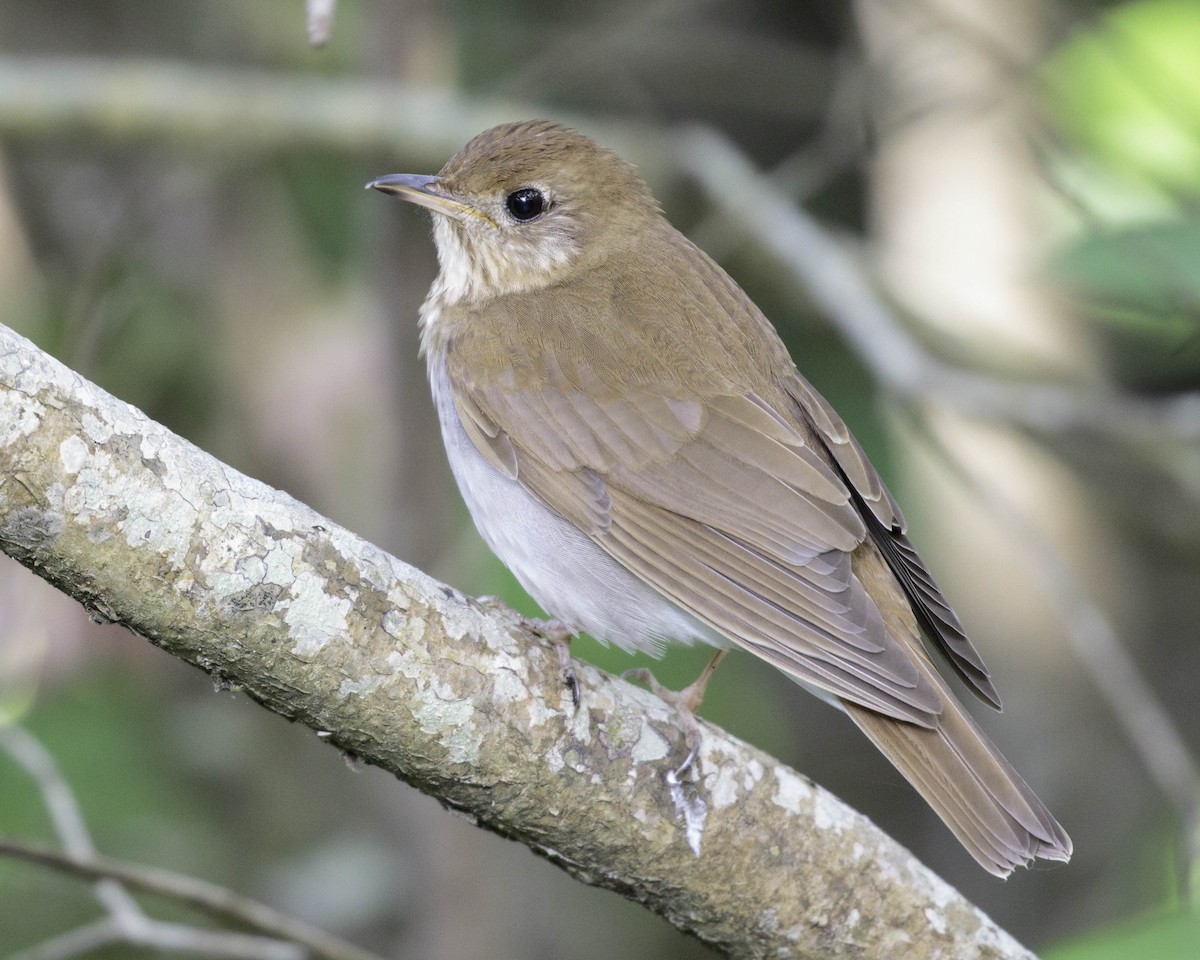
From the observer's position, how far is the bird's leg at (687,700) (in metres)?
3.05

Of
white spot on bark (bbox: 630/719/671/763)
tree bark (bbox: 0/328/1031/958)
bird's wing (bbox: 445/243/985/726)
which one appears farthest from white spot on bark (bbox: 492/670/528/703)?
bird's wing (bbox: 445/243/985/726)

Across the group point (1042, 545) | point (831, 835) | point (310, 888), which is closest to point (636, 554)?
point (831, 835)

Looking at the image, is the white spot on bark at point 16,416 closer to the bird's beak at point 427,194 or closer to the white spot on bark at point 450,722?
the white spot on bark at point 450,722

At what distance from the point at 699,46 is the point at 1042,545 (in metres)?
3.42

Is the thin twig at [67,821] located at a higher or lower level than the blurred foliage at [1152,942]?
higher

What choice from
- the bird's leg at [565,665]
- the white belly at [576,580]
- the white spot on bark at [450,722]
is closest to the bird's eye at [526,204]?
the white belly at [576,580]

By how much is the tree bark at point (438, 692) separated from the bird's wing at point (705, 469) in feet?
1.01

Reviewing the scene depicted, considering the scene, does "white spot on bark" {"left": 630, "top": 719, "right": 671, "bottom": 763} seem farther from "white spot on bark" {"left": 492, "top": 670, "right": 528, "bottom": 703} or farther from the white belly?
the white belly

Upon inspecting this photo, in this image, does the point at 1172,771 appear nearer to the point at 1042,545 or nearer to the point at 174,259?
the point at 1042,545

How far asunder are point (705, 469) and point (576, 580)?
0.42 meters

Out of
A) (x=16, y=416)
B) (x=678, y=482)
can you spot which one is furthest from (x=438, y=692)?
(x=678, y=482)

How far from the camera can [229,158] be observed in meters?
5.61

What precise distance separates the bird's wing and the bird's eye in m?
0.37

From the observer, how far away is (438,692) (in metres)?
2.69
